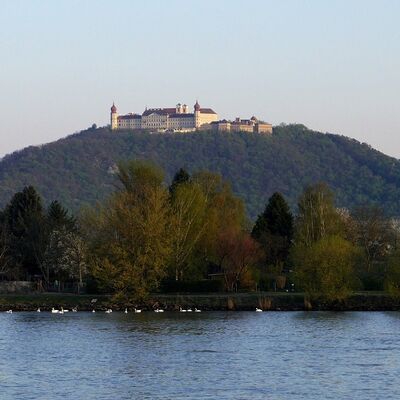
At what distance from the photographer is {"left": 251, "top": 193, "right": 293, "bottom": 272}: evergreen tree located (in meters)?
88.6

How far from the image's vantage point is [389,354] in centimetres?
4497

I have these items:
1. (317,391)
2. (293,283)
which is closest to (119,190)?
(293,283)

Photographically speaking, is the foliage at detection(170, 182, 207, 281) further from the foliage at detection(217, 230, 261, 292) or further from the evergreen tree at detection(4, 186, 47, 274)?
the evergreen tree at detection(4, 186, 47, 274)

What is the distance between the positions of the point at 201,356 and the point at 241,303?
2797 centimetres

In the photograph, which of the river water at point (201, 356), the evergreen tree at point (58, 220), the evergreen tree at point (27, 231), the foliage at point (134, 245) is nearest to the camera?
the river water at point (201, 356)

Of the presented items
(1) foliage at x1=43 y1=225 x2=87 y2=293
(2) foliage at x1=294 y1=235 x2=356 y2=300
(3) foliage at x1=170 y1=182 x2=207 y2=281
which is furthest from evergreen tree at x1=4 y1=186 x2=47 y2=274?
(2) foliage at x1=294 y1=235 x2=356 y2=300

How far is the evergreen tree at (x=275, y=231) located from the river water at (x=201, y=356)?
21556mm

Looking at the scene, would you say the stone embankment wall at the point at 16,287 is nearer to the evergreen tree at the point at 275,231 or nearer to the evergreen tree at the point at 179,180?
the evergreen tree at the point at 179,180

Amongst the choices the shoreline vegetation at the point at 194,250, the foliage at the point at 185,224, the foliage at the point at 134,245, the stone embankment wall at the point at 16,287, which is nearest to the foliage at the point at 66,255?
the shoreline vegetation at the point at 194,250

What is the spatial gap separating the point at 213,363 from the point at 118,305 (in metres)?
31.4

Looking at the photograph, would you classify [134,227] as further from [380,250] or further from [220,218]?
[380,250]

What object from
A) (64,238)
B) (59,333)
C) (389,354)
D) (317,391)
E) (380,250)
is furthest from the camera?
(380,250)

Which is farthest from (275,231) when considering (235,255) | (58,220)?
(58,220)

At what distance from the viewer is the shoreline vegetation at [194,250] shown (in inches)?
2835
